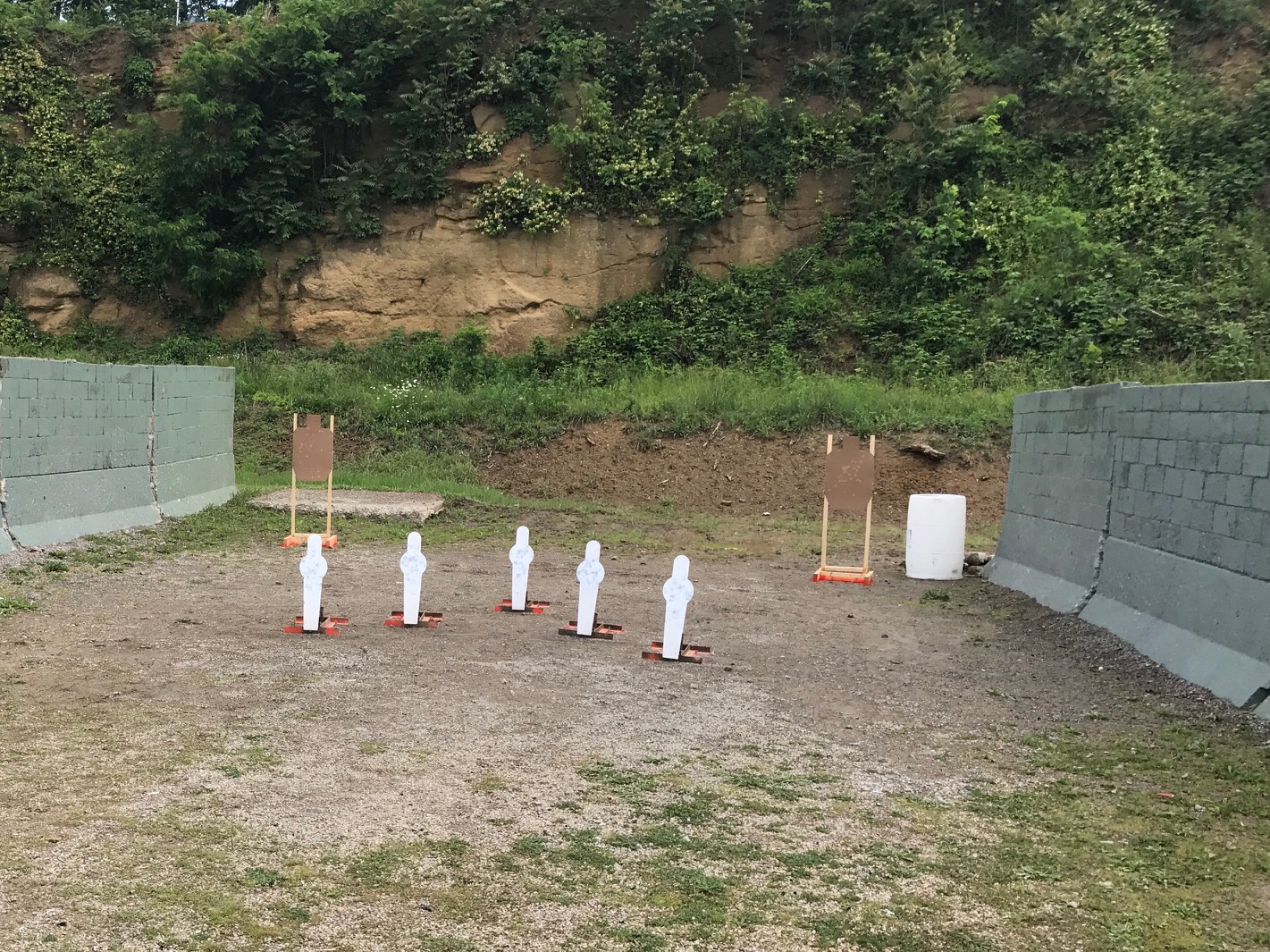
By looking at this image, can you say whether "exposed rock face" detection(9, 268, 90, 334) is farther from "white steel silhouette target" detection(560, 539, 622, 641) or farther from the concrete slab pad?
"white steel silhouette target" detection(560, 539, 622, 641)

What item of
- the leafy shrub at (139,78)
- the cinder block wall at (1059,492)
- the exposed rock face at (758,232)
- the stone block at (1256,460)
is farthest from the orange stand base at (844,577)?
the leafy shrub at (139,78)

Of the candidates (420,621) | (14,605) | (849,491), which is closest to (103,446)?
(14,605)

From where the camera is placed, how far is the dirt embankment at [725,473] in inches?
701

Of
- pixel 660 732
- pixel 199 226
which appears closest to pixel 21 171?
pixel 199 226

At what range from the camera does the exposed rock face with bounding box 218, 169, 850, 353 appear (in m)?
24.0

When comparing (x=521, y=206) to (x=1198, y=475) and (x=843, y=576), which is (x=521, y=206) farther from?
(x=1198, y=475)

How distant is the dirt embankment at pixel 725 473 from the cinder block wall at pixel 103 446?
5.44 meters

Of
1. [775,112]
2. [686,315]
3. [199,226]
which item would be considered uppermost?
[775,112]

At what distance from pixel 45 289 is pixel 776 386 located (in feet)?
58.2

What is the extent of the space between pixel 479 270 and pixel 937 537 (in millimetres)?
14765

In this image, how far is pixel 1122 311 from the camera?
65.9 ft

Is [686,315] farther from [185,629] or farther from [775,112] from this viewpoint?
[185,629]

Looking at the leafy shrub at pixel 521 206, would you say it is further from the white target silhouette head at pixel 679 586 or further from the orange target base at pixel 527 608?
the white target silhouette head at pixel 679 586

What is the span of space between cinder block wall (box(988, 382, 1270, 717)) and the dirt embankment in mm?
5980
